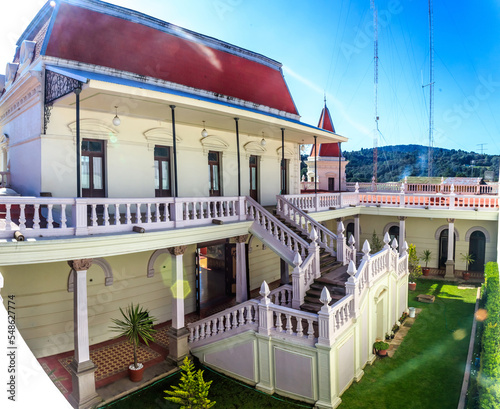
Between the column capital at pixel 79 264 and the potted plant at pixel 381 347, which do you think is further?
the potted plant at pixel 381 347

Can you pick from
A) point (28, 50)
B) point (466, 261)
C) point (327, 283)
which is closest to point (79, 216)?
point (28, 50)

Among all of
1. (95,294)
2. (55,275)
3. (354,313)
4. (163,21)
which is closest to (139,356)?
(95,294)

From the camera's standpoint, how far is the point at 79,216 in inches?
329

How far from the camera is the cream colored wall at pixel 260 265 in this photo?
17922 mm

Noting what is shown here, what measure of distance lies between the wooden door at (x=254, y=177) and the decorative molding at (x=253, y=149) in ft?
1.30

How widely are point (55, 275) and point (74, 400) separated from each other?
3.92 meters

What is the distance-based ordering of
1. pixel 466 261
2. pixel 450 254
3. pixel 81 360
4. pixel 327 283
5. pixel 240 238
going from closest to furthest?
pixel 81 360 < pixel 327 283 < pixel 240 238 < pixel 450 254 < pixel 466 261

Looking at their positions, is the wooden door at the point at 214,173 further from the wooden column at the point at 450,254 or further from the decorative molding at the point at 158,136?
the wooden column at the point at 450,254

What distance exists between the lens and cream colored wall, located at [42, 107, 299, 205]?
10820 mm

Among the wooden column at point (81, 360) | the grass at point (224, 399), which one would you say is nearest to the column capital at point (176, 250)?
the wooden column at point (81, 360)

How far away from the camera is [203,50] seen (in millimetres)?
16000

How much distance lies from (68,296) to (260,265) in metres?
9.65

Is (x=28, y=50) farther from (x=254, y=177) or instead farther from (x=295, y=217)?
(x=295, y=217)

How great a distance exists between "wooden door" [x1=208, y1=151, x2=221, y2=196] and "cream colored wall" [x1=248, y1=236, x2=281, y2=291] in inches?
131
